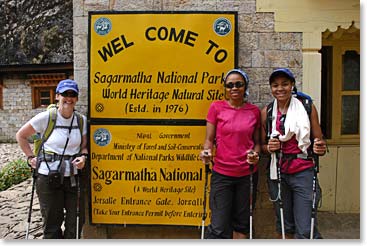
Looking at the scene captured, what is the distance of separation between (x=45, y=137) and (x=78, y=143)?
0.99 ft

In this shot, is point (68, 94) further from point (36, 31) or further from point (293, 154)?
point (36, 31)

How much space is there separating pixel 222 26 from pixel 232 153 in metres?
1.41

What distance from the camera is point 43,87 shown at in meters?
21.0

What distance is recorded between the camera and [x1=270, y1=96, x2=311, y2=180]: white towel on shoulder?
3.75 metres

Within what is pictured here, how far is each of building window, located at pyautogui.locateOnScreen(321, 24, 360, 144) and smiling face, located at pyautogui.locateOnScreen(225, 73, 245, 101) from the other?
8.72 ft

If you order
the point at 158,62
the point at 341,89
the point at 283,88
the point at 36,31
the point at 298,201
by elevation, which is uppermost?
the point at 36,31

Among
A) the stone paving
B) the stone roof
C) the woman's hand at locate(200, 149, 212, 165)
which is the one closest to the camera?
the woman's hand at locate(200, 149, 212, 165)

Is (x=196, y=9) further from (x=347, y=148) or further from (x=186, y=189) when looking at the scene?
(x=347, y=148)

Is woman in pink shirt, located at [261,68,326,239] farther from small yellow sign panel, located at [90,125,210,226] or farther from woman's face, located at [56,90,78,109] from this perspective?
woman's face, located at [56,90,78,109]

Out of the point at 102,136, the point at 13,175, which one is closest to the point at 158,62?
the point at 102,136

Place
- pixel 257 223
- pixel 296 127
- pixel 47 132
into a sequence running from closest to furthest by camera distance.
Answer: pixel 296 127
pixel 47 132
pixel 257 223

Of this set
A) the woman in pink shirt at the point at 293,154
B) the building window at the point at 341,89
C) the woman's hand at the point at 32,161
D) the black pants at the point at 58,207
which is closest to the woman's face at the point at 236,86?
the woman in pink shirt at the point at 293,154

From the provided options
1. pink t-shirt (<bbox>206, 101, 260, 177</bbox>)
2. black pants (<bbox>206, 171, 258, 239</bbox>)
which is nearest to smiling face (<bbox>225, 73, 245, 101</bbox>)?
pink t-shirt (<bbox>206, 101, 260, 177</bbox>)

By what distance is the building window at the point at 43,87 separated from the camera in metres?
20.7
